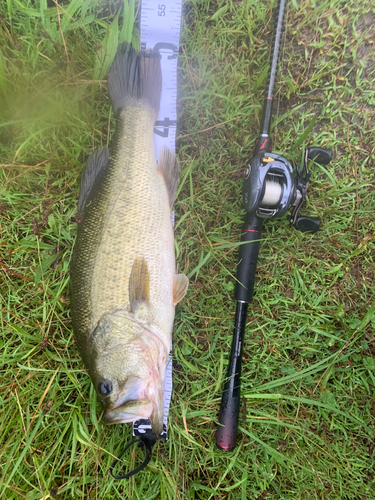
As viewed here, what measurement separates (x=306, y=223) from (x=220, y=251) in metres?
0.67

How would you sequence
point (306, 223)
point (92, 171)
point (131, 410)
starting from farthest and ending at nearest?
point (306, 223) < point (92, 171) < point (131, 410)

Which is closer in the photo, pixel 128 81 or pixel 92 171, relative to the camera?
pixel 92 171

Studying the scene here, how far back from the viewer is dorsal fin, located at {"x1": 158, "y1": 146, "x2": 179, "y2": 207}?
6.89 feet

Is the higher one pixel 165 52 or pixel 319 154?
pixel 165 52

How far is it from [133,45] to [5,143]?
125 centimetres

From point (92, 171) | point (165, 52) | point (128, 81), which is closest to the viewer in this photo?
point (92, 171)

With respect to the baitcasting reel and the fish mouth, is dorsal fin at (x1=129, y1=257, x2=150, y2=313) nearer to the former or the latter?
the fish mouth

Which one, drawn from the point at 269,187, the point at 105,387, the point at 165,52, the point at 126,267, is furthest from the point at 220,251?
the point at 165,52

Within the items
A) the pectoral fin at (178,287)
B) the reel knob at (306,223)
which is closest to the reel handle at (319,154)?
the reel knob at (306,223)

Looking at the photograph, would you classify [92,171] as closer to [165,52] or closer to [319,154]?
[165,52]

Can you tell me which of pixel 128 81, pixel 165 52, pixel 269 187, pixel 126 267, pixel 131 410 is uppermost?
pixel 165 52

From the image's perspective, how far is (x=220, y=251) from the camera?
2375 millimetres

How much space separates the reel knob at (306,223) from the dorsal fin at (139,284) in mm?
1177

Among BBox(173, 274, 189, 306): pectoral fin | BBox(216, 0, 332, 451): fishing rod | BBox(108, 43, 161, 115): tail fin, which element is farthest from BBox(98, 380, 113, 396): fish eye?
BBox(108, 43, 161, 115): tail fin
